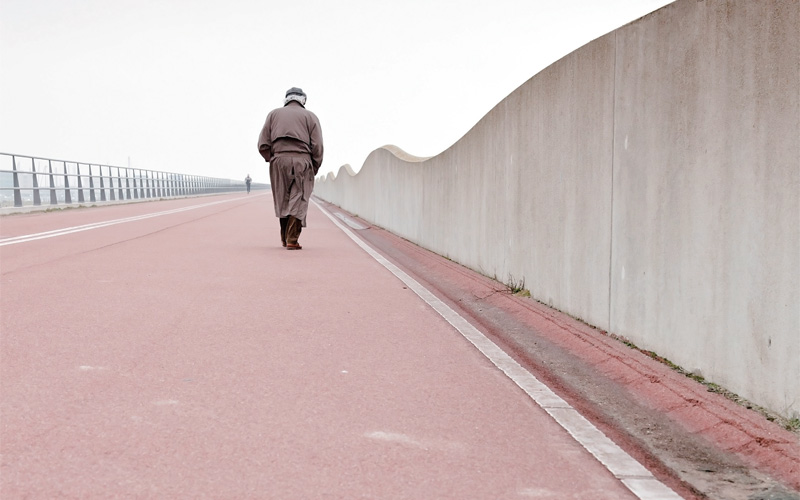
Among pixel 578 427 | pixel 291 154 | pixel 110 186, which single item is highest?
pixel 291 154

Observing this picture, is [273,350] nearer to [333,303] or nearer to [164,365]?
[164,365]

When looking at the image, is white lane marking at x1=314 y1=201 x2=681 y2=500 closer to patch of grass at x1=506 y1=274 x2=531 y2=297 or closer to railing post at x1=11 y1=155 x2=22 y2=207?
patch of grass at x1=506 y1=274 x2=531 y2=297

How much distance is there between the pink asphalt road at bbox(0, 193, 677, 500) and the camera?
2676 mm

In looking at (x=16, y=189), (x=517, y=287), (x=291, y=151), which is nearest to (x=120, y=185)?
(x=16, y=189)

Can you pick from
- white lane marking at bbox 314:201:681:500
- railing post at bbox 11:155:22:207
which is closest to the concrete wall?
white lane marking at bbox 314:201:681:500

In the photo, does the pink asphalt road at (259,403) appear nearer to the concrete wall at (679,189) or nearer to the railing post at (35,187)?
the concrete wall at (679,189)

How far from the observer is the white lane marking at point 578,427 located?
2.69m

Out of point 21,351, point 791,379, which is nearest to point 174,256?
point 21,351

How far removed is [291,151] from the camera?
451 inches

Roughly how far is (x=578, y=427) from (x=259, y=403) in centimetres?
136

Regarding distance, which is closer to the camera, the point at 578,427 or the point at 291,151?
the point at 578,427

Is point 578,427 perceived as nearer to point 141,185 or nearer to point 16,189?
point 16,189

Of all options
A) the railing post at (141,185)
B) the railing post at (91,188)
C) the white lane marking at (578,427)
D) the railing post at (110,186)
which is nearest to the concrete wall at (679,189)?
the white lane marking at (578,427)

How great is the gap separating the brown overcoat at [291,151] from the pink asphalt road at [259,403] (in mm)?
4398
